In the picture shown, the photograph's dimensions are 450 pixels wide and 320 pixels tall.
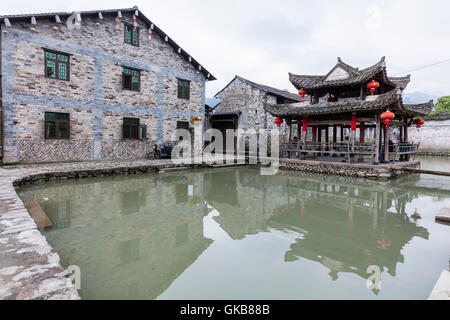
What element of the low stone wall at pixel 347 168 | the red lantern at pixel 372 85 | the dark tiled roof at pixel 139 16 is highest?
the dark tiled roof at pixel 139 16

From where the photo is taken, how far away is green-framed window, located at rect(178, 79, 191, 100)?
15.7m

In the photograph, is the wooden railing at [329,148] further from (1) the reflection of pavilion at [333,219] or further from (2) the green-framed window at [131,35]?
(2) the green-framed window at [131,35]

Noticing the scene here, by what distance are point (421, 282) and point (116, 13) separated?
590 inches

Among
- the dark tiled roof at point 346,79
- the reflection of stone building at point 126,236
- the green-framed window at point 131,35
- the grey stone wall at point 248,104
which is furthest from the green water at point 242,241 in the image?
the grey stone wall at point 248,104

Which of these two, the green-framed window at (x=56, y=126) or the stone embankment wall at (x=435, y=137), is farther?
the stone embankment wall at (x=435, y=137)

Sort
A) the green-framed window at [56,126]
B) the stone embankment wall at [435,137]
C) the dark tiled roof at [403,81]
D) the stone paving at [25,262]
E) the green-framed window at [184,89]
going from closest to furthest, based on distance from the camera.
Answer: the stone paving at [25,262], the green-framed window at [56,126], the dark tiled roof at [403,81], the green-framed window at [184,89], the stone embankment wall at [435,137]

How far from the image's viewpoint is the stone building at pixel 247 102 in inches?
783

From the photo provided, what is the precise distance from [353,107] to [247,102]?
10.3 metres

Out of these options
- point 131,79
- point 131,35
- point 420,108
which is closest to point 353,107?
point 420,108

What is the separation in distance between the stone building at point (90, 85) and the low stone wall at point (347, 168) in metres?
7.16

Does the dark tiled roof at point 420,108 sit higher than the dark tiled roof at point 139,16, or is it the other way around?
the dark tiled roof at point 139,16

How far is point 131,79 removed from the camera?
13727 millimetres

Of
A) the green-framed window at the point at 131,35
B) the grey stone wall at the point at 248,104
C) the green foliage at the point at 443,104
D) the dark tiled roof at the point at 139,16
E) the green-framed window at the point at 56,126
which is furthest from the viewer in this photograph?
the green foliage at the point at 443,104

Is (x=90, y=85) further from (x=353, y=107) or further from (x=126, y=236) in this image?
(x=353, y=107)
